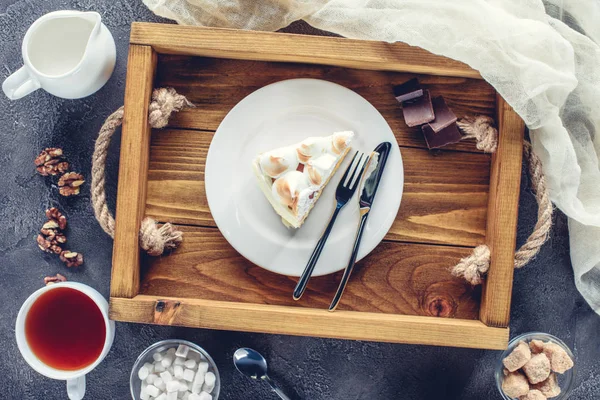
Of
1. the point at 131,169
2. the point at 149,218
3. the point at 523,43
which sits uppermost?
the point at 523,43

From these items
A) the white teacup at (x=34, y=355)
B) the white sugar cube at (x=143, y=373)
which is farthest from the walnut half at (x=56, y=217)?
the white sugar cube at (x=143, y=373)

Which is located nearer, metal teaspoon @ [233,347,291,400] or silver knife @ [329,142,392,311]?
silver knife @ [329,142,392,311]

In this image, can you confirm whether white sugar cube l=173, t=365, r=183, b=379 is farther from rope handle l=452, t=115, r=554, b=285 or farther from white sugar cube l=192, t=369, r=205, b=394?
rope handle l=452, t=115, r=554, b=285

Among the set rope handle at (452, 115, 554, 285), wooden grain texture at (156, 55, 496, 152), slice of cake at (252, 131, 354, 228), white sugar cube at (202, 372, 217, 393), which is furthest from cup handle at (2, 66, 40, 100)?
rope handle at (452, 115, 554, 285)

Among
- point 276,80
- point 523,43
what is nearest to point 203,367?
point 276,80

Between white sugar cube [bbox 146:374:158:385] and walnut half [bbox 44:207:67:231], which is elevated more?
walnut half [bbox 44:207:67:231]

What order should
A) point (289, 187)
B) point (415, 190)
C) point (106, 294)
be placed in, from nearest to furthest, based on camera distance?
point (289, 187) < point (415, 190) < point (106, 294)

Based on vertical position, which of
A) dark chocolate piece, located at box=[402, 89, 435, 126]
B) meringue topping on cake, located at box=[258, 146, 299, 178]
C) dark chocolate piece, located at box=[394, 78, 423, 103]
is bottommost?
meringue topping on cake, located at box=[258, 146, 299, 178]

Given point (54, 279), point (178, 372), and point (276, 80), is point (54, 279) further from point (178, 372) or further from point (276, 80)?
point (276, 80)
